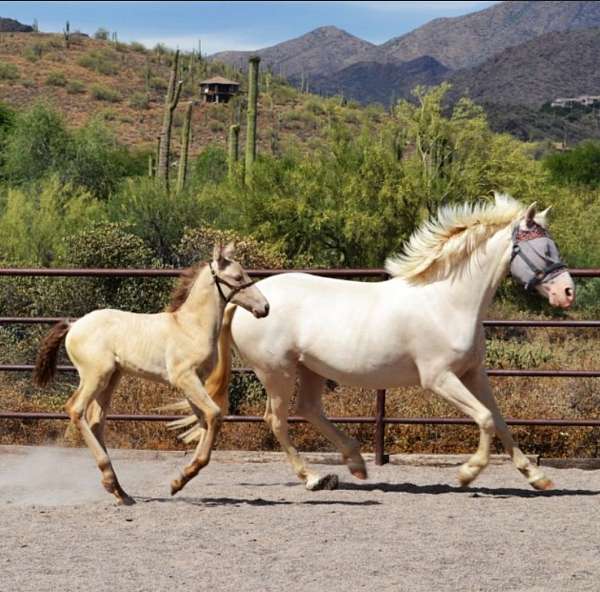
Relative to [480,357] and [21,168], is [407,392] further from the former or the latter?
[21,168]

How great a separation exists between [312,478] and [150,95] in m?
79.1

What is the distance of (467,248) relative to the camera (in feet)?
27.3

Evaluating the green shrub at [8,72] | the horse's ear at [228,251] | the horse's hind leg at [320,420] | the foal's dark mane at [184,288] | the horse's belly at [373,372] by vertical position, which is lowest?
the horse's hind leg at [320,420]

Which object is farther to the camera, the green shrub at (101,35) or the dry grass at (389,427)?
the green shrub at (101,35)

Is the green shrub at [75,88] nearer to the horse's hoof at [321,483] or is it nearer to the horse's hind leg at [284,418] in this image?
the horse's hind leg at [284,418]

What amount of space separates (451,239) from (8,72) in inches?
3112

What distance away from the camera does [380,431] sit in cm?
1006

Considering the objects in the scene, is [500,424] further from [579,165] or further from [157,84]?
[157,84]

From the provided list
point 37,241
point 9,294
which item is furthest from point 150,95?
point 9,294

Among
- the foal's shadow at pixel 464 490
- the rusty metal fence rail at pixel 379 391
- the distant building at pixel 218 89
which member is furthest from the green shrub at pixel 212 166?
the foal's shadow at pixel 464 490

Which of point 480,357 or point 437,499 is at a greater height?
point 480,357

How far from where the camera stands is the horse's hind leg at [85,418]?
7887 millimetres

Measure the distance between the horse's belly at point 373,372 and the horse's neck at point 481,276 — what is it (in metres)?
0.52

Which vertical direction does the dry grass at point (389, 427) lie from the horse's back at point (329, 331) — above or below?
below
